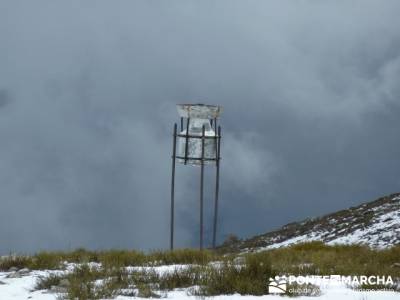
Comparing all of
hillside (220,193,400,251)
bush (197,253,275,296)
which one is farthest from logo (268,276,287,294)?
hillside (220,193,400,251)

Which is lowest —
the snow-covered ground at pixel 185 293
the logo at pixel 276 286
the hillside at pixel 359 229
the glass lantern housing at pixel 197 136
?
the snow-covered ground at pixel 185 293

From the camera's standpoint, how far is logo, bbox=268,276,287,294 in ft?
25.1

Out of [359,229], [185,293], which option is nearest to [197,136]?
[359,229]

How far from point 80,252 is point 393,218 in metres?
13.8

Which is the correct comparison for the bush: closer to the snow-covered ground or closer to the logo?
the logo

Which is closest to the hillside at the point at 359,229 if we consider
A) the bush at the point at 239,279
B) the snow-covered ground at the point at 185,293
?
the bush at the point at 239,279

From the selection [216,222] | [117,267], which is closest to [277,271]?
[117,267]

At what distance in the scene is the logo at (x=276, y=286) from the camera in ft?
25.1

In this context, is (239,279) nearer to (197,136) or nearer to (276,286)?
(276,286)

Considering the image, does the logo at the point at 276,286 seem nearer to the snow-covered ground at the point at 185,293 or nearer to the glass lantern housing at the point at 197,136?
the snow-covered ground at the point at 185,293

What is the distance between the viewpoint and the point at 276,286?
25.5 ft

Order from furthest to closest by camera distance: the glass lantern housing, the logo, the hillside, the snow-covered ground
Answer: the hillside, the glass lantern housing, the logo, the snow-covered ground

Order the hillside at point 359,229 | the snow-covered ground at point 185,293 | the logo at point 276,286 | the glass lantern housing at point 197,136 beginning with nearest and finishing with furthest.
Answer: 1. the snow-covered ground at point 185,293
2. the logo at point 276,286
3. the glass lantern housing at point 197,136
4. the hillside at point 359,229

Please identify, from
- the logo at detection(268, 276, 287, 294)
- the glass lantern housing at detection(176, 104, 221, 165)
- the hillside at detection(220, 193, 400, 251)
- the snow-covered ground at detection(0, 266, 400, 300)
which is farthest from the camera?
the hillside at detection(220, 193, 400, 251)
